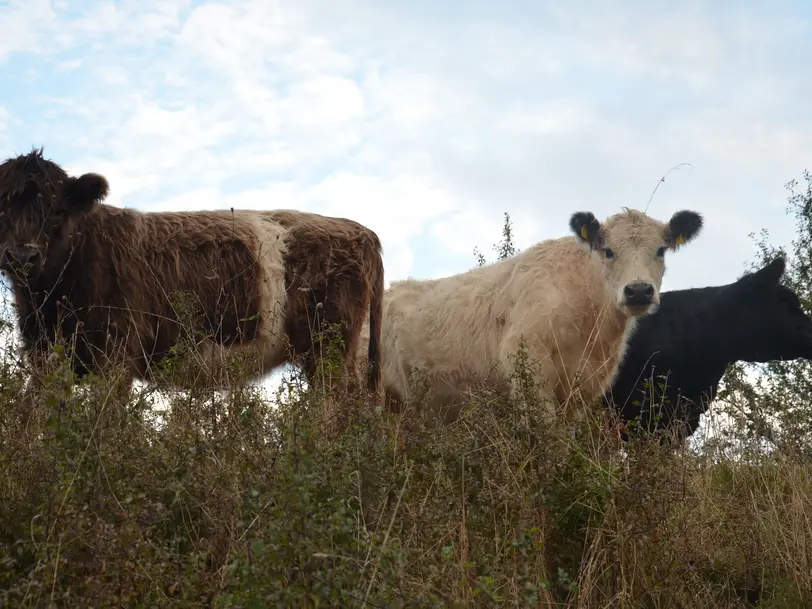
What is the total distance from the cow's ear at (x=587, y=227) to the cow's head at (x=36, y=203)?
14.0 ft

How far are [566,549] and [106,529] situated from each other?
6.61 ft

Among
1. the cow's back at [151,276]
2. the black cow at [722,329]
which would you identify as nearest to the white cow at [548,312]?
the cow's back at [151,276]

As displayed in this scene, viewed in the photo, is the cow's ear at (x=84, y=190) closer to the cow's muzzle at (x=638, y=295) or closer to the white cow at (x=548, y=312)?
the white cow at (x=548, y=312)

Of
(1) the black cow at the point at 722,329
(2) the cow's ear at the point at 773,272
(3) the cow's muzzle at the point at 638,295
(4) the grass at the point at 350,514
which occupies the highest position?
(2) the cow's ear at the point at 773,272

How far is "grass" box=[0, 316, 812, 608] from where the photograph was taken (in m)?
2.93

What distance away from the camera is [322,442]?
4.07 meters

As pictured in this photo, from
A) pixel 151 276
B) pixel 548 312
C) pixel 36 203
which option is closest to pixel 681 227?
pixel 548 312

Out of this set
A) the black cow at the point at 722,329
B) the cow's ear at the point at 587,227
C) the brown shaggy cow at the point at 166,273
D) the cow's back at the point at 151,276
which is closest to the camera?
the brown shaggy cow at the point at 166,273

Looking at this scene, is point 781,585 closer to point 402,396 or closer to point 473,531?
point 473,531

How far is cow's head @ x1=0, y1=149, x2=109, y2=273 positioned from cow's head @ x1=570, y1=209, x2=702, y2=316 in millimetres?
4385

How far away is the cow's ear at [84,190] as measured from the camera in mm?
7074

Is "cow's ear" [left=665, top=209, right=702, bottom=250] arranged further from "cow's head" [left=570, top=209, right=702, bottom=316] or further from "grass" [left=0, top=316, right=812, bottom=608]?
"grass" [left=0, top=316, right=812, bottom=608]

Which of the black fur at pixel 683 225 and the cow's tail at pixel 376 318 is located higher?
the black fur at pixel 683 225

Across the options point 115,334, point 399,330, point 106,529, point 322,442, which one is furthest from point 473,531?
point 399,330
